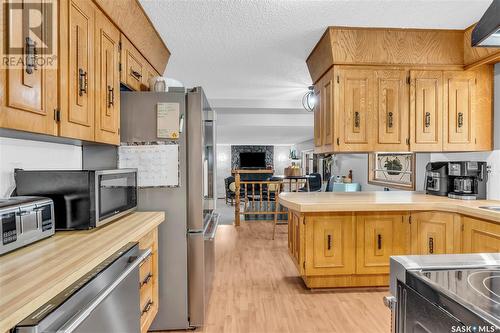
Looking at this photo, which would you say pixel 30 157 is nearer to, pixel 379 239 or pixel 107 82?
pixel 107 82

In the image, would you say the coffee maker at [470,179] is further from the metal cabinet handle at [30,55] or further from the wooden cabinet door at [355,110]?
the metal cabinet handle at [30,55]

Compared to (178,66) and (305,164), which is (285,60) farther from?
(305,164)

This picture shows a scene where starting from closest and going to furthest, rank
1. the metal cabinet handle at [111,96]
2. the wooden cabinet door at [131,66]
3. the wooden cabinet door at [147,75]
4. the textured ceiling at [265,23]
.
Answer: the metal cabinet handle at [111,96] < the wooden cabinet door at [131,66] < the textured ceiling at [265,23] < the wooden cabinet door at [147,75]

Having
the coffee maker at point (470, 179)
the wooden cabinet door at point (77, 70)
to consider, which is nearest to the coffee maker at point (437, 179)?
A: the coffee maker at point (470, 179)

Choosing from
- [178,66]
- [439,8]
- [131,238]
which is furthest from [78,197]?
[439,8]

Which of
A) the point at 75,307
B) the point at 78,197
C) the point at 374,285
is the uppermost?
the point at 78,197

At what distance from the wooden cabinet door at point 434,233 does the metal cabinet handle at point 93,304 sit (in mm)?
2410

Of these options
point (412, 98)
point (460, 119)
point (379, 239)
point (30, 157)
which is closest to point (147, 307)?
point (30, 157)

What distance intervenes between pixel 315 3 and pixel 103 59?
149 centimetres

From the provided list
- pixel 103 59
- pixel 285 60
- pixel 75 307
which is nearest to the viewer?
pixel 75 307

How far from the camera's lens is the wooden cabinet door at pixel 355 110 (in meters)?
2.71

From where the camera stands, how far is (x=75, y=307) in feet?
3.02

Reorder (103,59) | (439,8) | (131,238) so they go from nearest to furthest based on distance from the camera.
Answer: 1. (131,238)
2. (103,59)
3. (439,8)

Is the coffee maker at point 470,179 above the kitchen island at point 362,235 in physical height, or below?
above
